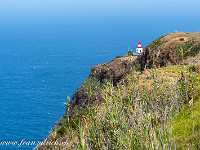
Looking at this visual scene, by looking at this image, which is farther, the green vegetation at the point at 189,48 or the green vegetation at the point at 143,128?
the green vegetation at the point at 189,48

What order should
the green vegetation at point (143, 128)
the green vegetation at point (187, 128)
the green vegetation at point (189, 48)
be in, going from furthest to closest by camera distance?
the green vegetation at point (189, 48)
the green vegetation at point (187, 128)
the green vegetation at point (143, 128)

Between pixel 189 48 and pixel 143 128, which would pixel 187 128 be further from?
pixel 189 48

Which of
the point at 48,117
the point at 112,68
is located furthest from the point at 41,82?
the point at 112,68

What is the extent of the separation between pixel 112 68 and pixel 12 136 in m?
53.3

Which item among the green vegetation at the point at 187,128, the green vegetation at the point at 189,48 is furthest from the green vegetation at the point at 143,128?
the green vegetation at the point at 189,48

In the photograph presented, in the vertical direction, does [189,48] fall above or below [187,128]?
above

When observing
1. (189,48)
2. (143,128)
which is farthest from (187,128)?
(189,48)

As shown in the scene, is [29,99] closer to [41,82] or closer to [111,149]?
[41,82]

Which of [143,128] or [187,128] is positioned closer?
[143,128]

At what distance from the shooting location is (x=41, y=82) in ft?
459

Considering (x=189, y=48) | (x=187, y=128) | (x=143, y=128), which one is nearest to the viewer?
(x=143, y=128)

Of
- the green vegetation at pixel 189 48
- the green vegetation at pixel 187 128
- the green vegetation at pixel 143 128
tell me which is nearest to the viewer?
the green vegetation at pixel 143 128

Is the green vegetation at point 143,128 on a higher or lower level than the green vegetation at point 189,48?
lower

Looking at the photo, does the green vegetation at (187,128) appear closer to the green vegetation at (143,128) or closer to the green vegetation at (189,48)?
the green vegetation at (143,128)
